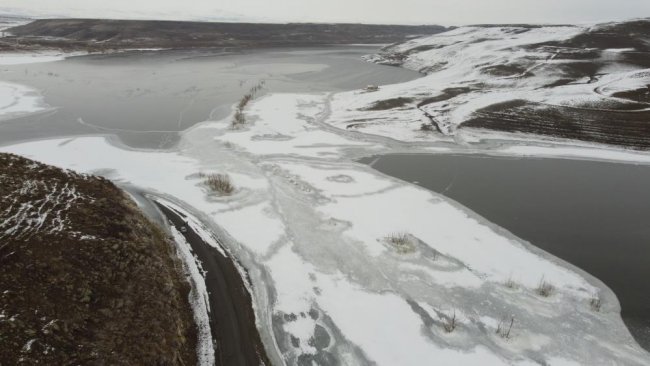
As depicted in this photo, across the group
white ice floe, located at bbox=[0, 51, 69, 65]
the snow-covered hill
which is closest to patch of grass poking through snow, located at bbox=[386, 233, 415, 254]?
the snow-covered hill

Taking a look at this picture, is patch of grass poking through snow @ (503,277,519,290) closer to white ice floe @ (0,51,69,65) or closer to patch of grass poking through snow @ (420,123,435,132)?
patch of grass poking through snow @ (420,123,435,132)

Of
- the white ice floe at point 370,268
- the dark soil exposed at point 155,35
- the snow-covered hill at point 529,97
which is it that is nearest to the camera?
the white ice floe at point 370,268

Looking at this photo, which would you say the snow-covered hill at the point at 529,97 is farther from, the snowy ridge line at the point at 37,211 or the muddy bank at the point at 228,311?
Answer: the snowy ridge line at the point at 37,211

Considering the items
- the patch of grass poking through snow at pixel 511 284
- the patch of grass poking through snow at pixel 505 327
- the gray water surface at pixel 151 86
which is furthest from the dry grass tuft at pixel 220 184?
the patch of grass poking through snow at pixel 505 327

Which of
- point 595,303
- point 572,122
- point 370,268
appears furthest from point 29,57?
point 595,303

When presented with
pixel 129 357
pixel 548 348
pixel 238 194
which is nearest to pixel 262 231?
pixel 238 194

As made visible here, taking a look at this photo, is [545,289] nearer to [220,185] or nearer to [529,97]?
[220,185]
